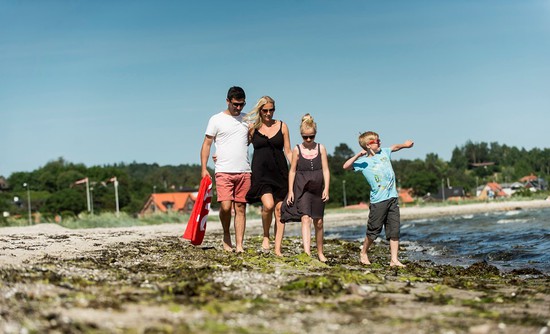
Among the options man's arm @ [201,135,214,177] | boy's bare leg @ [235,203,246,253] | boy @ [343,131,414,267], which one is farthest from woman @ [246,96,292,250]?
boy @ [343,131,414,267]

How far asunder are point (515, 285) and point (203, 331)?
4585 mm

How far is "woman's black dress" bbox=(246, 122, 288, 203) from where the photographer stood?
9312 millimetres

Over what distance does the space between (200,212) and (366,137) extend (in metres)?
2.87

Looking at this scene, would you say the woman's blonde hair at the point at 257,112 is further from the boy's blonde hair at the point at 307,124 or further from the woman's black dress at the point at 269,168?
the boy's blonde hair at the point at 307,124

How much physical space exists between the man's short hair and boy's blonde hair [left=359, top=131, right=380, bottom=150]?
176 cm

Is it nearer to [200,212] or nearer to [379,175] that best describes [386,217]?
[379,175]

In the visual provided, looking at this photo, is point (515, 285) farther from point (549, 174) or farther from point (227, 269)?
point (549, 174)

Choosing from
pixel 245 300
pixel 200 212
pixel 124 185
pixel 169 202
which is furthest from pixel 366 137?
pixel 124 185

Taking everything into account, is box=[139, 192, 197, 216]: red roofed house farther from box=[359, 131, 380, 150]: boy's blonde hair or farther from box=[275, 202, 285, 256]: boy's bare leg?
box=[359, 131, 380, 150]: boy's blonde hair

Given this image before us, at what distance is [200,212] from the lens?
1022 cm

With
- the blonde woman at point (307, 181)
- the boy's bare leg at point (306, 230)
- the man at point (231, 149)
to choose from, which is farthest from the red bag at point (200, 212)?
the boy's bare leg at point (306, 230)

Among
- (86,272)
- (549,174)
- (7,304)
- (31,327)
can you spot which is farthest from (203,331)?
(549,174)

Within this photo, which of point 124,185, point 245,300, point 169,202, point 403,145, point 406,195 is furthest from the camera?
point 406,195

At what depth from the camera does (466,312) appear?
4938 millimetres
